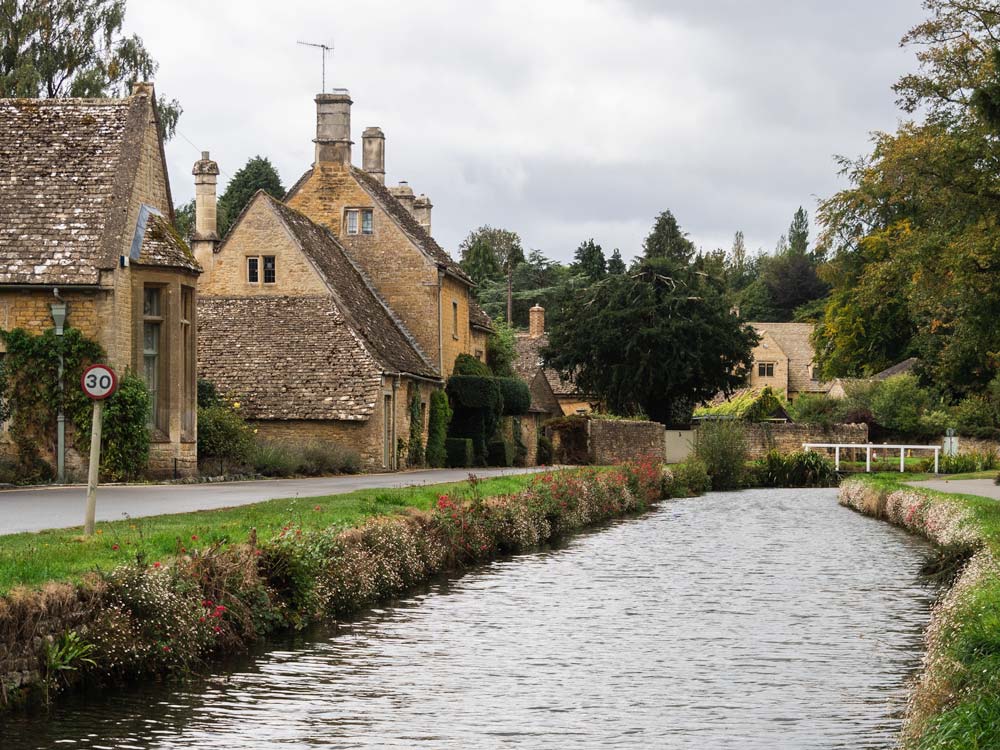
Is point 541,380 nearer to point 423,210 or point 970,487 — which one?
point 423,210

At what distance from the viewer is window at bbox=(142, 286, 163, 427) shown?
109 ft

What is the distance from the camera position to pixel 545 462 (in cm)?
6059

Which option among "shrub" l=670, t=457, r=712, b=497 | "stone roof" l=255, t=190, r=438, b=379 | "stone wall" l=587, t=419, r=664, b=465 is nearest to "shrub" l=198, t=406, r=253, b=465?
"stone roof" l=255, t=190, r=438, b=379

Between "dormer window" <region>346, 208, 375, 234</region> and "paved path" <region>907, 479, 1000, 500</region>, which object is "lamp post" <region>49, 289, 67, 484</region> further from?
"dormer window" <region>346, 208, 375, 234</region>

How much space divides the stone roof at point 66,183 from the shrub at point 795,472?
97.3 ft

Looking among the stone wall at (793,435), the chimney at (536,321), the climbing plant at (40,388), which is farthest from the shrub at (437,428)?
the chimney at (536,321)

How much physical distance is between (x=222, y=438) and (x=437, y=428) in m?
13.4

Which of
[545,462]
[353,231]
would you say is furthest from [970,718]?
[545,462]

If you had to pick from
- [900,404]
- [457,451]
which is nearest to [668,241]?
[900,404]

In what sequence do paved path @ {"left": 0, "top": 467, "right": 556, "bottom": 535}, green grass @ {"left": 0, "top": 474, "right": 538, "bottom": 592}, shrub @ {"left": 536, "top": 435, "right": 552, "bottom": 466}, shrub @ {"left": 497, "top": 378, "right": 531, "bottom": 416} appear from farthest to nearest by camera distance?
shrub @ {"left": 536, "top": 435, "right": 552, "bottom": 466}
shrub @ {"left": 497, "top": 378, "right": 531, "bottom": 416}
paved path @ {"left": 0, "top": 467, "right": 556, "bottom": 535}
green grass @ {"left": 0, "top": 474, "right": 538, "bottom": 592}

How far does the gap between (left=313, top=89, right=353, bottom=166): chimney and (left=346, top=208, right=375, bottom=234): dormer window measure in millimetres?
1840

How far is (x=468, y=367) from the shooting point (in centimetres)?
5356

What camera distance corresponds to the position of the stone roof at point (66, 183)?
31.2 metres

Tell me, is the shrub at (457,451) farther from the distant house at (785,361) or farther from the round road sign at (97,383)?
the distant house at (785,361)
